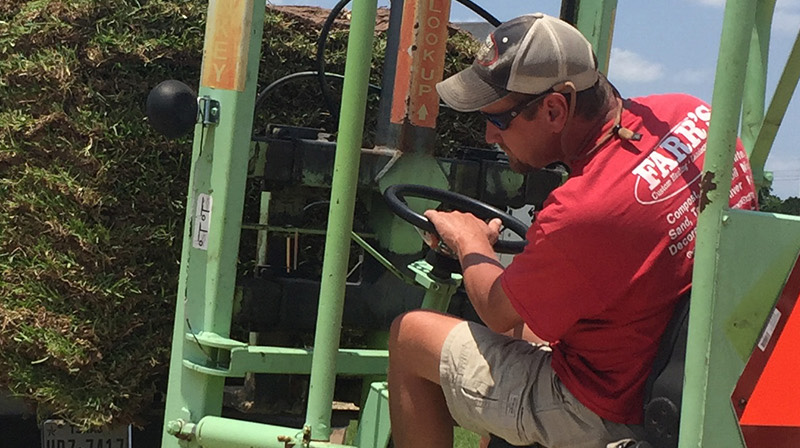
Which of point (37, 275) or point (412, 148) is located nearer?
point (412, 148)

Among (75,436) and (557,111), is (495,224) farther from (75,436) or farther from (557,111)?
(75,436)

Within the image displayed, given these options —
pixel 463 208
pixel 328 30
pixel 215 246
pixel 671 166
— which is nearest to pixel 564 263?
pixel 671 166

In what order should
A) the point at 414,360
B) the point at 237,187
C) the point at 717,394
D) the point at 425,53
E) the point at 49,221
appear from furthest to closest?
the point at 49,221, the point at 425,53, the point at 237,187, the point at 414,360, the point at 717,394

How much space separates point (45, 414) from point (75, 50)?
4.11 ft

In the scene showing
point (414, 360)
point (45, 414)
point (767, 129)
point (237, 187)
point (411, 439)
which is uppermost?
point (767, 129)

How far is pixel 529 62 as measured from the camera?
7.55ft

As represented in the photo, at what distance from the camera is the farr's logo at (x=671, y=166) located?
2.16 m

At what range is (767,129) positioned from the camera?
254 cm

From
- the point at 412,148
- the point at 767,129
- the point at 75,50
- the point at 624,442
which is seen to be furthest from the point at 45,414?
the point at 767,129

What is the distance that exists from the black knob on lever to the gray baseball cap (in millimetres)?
831

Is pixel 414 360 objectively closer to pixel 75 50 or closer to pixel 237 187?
pixel 237 187

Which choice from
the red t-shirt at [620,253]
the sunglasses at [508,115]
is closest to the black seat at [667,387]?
the red t-shirt at [620,253]

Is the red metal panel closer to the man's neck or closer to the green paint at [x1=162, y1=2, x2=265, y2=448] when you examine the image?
the man's neck

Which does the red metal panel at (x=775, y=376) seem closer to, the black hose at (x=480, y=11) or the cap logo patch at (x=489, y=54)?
the cap logo patch at (x=489, y=54)
